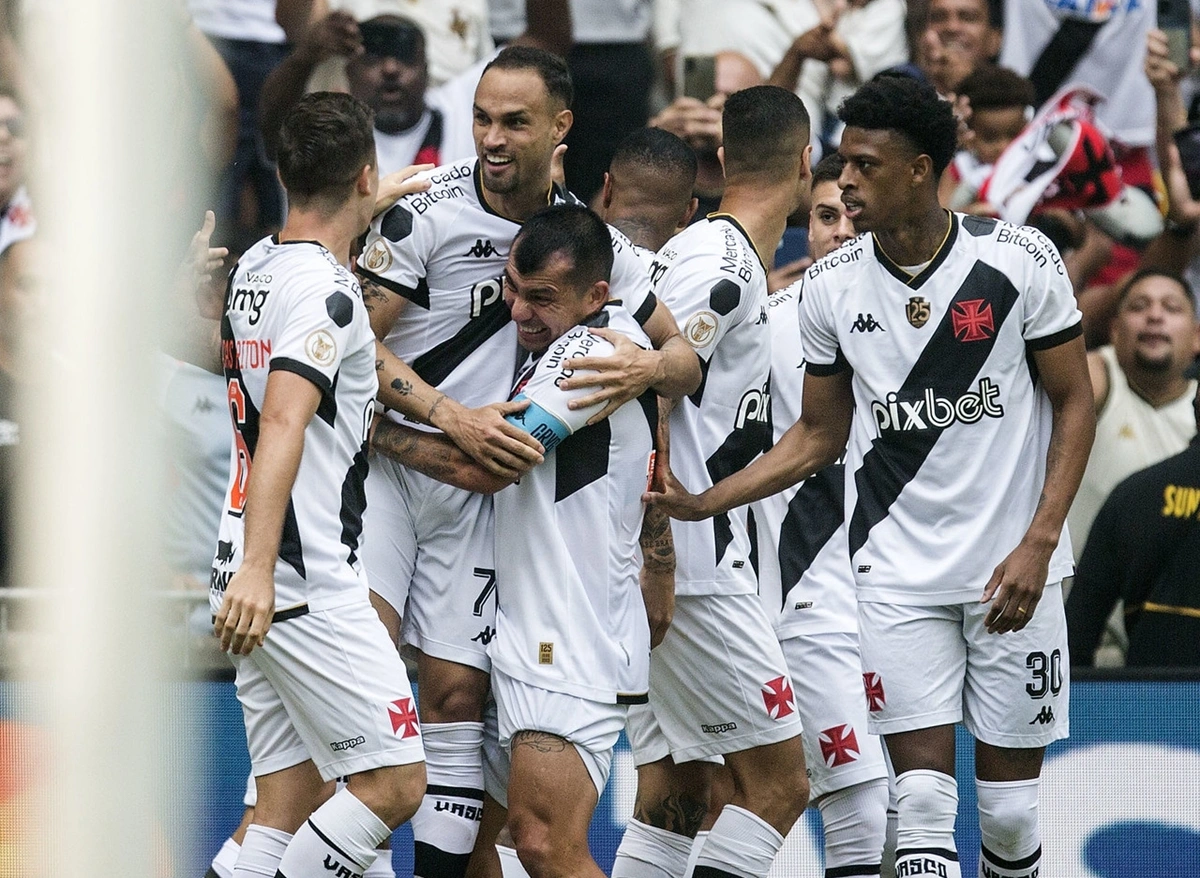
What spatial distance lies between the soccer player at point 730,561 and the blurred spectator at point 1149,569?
1849 millimetres

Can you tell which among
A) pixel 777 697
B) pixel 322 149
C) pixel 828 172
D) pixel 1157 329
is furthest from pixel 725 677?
pixel 1157 329

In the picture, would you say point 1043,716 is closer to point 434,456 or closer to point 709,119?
point 434,456

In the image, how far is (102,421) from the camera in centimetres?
114

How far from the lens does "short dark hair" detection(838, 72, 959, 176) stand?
4.00 meters

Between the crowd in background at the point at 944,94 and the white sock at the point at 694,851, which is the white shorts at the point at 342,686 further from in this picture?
the crowd in background at the point at 944,94

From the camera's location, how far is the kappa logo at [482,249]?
4051 mm

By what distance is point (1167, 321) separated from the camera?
6.39 meters

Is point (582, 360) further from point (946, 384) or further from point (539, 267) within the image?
point (946, 384)

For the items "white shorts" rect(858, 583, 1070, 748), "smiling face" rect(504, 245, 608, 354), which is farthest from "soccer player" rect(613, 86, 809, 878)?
"smiling face" rect(504, 245, 608, 354)

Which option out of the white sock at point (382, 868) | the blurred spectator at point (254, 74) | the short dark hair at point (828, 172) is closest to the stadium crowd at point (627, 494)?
the white sock at point (382, 868)

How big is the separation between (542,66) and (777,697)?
69.0 inches

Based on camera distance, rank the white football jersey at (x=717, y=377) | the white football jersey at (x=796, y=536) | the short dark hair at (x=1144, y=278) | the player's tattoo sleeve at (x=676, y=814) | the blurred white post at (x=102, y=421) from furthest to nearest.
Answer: the short dark hair at (x=1144, y=278)
the white football jersey at (x=796, y=536)
the player's tattoo sleeve at (x=676, y=814)
the white football jersey at (x=717, y=377)
the blurred white post at (x=102, y=421)

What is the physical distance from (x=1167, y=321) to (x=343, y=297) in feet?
13.3

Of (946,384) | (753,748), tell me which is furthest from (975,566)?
Result: (753,748)
